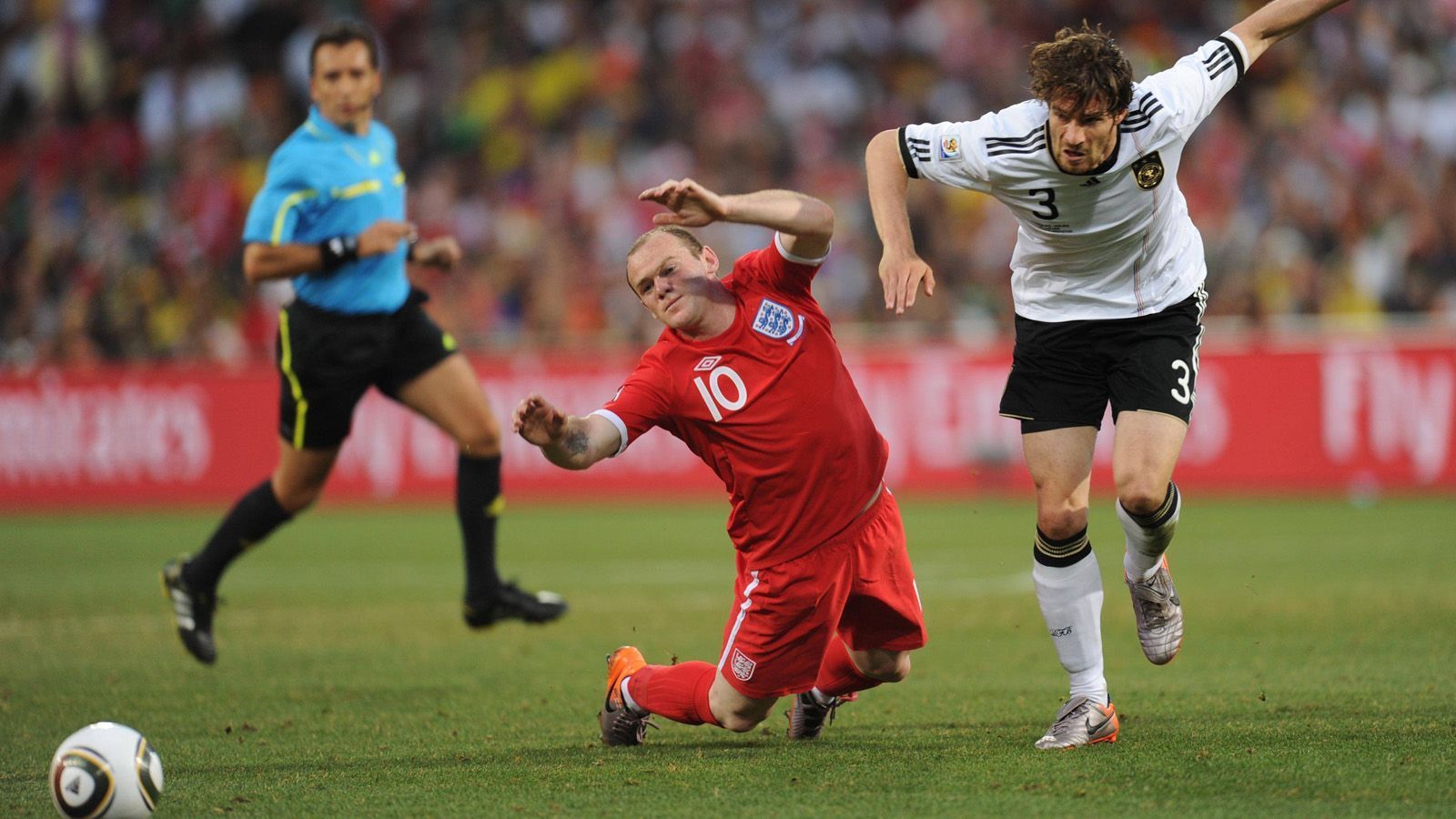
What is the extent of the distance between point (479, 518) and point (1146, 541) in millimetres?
3488

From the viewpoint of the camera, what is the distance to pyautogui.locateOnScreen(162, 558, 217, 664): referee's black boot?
7527 millimetres

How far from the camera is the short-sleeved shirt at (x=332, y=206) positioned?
7.55m

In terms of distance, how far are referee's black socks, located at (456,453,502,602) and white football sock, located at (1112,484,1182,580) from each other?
3215 millimetres

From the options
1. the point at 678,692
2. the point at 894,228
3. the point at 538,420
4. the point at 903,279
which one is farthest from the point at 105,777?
the point at 894,228

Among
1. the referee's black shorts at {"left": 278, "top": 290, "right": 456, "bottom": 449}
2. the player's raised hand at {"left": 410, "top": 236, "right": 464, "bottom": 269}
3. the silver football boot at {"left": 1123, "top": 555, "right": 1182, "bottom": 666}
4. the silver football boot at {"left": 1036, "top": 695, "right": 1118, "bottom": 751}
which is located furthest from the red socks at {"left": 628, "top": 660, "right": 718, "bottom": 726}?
the player's raised hand at {"left": 410, "top": 236, "right": 464, "bottom": 269}

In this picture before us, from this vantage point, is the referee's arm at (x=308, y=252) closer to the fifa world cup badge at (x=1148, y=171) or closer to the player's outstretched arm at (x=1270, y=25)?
the fifa world cup badge at (x=1148, y=171)

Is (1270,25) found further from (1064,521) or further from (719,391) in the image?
(719,391)

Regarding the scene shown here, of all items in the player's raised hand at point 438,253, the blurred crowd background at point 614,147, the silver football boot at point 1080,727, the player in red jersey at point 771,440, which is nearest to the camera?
the silver football boot at point 1080,727

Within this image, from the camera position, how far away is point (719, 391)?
5293 mm

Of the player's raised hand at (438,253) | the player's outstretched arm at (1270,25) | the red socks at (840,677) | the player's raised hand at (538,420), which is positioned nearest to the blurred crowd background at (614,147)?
the player's raised hand at (438,253)

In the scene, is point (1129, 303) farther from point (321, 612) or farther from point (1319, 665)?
point (321, 612)

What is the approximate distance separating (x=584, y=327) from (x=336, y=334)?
10.3m

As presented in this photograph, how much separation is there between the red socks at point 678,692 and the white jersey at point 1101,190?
5.63 ft

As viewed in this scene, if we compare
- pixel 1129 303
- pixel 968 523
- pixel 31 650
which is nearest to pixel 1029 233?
pixel 1129 303
